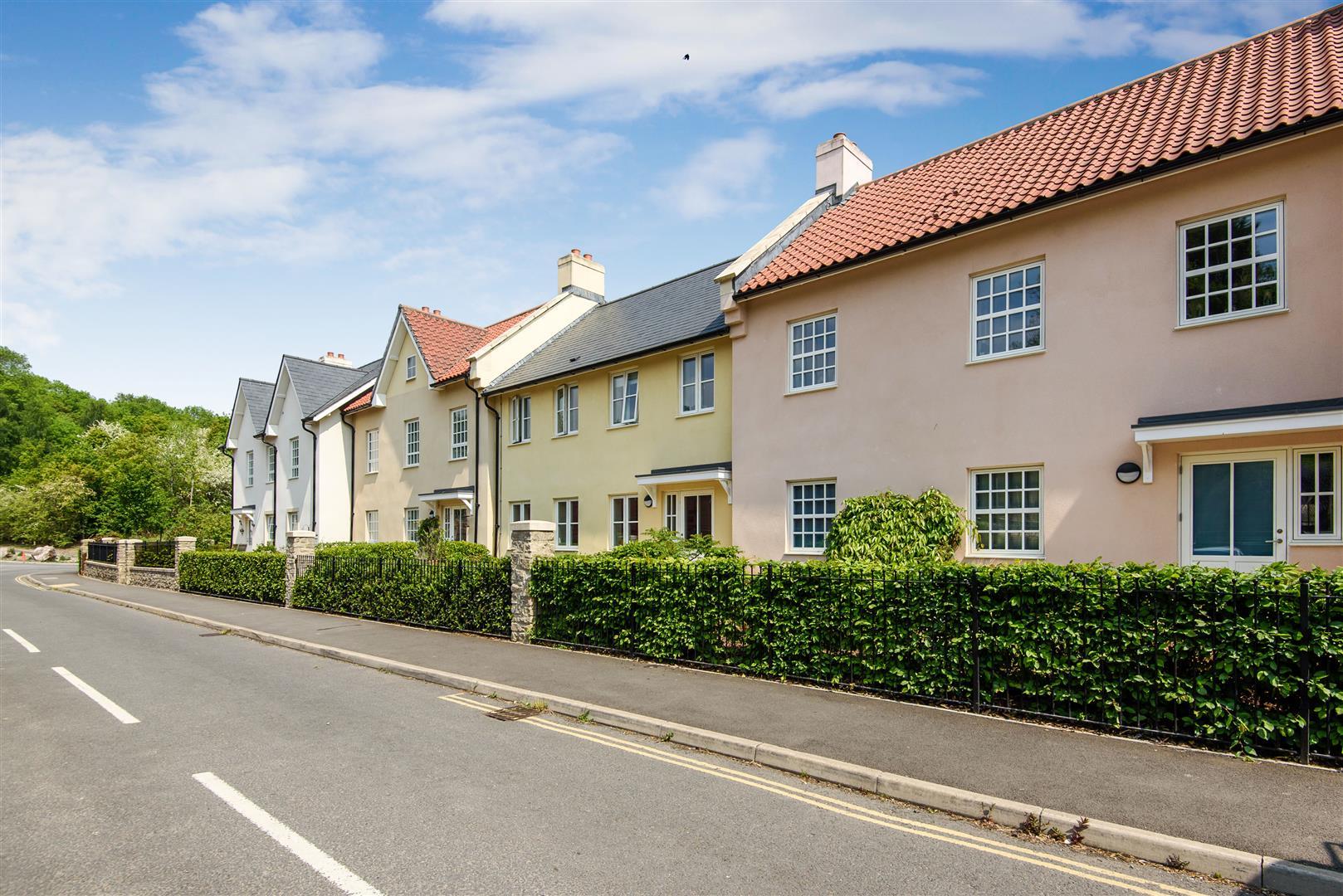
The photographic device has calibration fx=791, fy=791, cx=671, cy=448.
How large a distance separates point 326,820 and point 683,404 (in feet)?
43.8

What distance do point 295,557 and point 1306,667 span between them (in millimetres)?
21638

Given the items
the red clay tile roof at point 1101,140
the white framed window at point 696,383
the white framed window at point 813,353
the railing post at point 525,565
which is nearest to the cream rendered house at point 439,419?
the white framed window at point 696,383

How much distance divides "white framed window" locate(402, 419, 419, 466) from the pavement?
17.3 metres

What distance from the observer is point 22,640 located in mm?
15398

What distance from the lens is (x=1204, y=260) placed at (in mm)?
10242

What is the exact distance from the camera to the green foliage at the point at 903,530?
1197cm

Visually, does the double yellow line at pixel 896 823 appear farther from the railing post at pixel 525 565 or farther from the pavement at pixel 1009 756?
the railing post at pixel 525 565

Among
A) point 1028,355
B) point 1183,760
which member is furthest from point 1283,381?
point 1183,760

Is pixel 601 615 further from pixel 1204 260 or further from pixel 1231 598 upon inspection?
pixel 1204 260

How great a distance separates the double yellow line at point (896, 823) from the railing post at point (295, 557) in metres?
15.7

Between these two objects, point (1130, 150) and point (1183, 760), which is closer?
point (1183, 760)

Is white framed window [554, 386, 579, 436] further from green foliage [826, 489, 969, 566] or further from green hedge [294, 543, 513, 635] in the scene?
green foliage [826, 489, 969, 566]

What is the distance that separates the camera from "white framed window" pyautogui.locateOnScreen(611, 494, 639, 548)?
755 inches

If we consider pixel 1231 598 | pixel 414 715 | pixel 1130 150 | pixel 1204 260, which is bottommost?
pixel 414 715
